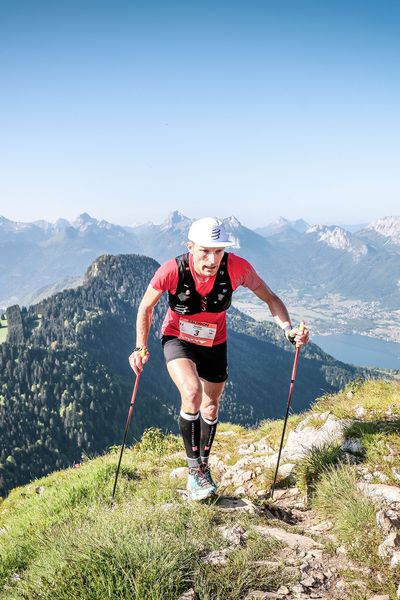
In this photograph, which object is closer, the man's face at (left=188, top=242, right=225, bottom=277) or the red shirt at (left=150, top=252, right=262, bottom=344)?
the man's face at (left=188, top=242, right=225, bottom=277)

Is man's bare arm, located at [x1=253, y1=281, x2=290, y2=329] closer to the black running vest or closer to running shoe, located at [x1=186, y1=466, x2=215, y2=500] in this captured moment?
the black running vest

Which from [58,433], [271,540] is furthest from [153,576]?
[58,433]

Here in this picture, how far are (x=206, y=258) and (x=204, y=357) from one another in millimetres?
1875

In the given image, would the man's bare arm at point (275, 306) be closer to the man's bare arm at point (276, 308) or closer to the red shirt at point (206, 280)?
the man's bare arm at point (276, 308)

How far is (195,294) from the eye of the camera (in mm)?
7074

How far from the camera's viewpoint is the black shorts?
736 cm

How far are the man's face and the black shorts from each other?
143cm

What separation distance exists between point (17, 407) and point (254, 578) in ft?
666

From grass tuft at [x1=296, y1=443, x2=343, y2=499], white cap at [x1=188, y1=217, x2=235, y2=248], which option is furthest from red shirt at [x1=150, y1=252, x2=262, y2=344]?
grass tuft at [x1=296, y1=443, x2=343, y2=499]

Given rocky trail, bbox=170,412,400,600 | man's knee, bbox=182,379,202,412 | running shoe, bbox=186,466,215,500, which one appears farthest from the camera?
man's knee, bbox=182,379,202,412

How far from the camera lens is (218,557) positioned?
15.0ft

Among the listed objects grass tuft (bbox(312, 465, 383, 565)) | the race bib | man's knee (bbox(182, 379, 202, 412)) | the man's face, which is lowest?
grass tuft (bbox(312, 465, 383, 565))

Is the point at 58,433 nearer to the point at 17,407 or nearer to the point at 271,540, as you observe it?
the point at 17,407

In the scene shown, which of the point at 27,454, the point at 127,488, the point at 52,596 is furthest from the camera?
the point at 27,454
